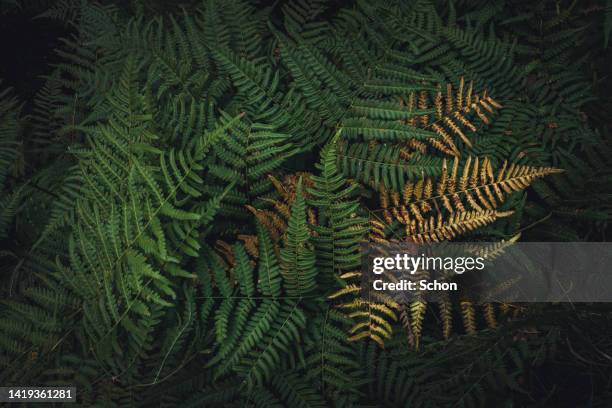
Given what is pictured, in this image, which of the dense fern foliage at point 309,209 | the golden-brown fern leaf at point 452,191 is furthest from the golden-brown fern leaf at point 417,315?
the golden-brown fern leaf at point 452,191

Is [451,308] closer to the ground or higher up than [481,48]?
closer to the ground

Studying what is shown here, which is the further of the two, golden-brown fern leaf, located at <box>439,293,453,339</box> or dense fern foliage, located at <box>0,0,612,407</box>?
golden-brown fern leaf, located at <box>439,293,453,339</box>

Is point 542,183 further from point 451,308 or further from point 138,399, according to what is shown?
point 138,399

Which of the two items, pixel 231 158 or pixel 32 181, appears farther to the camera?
pixel 32 181

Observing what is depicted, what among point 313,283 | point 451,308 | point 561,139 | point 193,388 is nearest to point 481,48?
point 561,139

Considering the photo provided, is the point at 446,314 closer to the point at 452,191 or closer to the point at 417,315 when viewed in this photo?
the point at 417,315

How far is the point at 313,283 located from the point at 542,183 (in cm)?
106

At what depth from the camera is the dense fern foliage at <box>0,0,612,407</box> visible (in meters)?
1.63

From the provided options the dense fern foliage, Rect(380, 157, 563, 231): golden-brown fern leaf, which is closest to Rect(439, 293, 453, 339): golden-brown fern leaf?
the dense fern foliage

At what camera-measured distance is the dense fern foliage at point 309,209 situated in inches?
64.2

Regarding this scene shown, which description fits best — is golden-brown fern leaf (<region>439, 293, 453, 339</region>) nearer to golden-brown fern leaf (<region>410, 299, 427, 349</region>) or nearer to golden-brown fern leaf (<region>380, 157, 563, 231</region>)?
golden-brown fern leaf (<region>410, 299, 427, 349</region>)

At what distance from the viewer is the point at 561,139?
6.68 ft

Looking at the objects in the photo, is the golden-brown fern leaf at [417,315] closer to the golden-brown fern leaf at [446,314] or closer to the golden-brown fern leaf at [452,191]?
the golden-brown fern leaf at [446,314]

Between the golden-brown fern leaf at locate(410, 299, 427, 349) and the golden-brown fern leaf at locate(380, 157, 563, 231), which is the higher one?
the golden-brown fern leaf at locate(380, 157, 563, 231)
